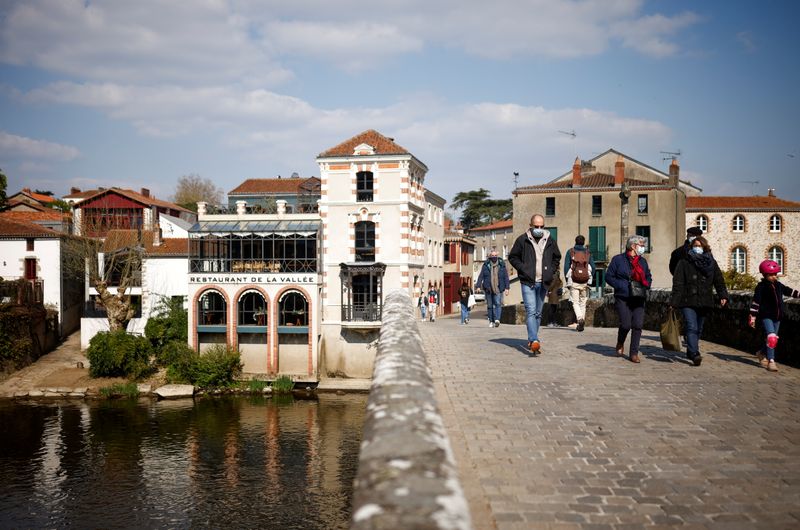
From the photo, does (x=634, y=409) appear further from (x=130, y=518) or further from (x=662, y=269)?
(x=662, y=269)

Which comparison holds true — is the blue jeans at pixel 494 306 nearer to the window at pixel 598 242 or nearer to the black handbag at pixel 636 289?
the black handbag at pixel 636 289

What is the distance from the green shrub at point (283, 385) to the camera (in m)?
42.2

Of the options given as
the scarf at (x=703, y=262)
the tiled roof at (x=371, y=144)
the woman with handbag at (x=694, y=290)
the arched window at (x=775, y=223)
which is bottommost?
the woman with handbag at (x=694, y=290)

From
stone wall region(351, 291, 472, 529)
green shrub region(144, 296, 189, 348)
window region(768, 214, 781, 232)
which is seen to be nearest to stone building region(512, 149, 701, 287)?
window region(768, 214, 781, 232)

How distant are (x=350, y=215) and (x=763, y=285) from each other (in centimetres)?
3468

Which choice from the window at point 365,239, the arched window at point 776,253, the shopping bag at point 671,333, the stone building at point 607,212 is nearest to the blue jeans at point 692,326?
the shopping bag at point 671,333

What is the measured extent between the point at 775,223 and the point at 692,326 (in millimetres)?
54739

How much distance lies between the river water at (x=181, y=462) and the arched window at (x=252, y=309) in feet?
17.5

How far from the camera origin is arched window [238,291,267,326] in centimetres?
4384

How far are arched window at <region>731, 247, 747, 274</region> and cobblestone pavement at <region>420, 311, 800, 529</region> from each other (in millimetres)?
52491

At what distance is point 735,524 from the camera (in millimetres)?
4379

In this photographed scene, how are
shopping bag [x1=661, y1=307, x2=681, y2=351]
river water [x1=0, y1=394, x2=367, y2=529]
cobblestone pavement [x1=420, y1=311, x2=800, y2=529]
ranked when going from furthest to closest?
1. river water [x1=0, y1=394, x2=367, y2=529]
2. shopping bag [x1=661, y1=307, x2=681, y2=351]
3. cobblestone pavement [x1=420, y1=311, x2=800, y2=529]

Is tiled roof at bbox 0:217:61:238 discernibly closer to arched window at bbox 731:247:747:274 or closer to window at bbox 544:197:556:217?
window at bbox 544:197:556:217

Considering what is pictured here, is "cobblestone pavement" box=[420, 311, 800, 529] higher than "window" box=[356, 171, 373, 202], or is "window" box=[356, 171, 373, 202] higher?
"window" box=[356, 171, 373, 202]
